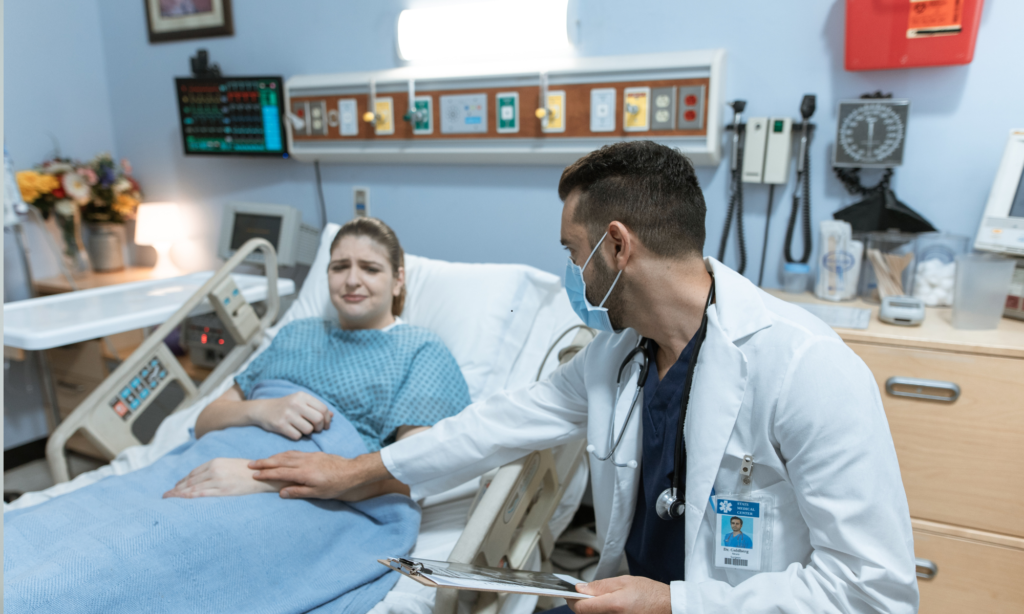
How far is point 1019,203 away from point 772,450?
1214 millimetres

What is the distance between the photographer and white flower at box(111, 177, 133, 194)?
10.0 feet

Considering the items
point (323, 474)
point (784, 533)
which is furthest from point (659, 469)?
point (323, 474)

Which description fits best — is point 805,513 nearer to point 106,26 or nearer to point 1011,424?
point 1011,424

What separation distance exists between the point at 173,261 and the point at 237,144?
77 centimetres

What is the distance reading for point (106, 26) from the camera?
10.3ft

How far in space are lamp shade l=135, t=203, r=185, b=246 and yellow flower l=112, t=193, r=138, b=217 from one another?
0.10 m

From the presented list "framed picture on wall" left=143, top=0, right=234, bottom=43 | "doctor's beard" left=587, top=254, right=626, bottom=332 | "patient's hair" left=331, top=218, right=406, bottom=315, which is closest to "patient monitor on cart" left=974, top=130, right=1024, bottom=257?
"doctor's beard" left=587, top=254, right=626, bottom=332

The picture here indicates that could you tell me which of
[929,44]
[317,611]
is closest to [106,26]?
[317,611]

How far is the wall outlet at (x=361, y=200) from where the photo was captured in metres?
2.66

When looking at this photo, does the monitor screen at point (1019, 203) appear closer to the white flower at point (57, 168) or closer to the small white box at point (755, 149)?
the small white box at point (755, 149)

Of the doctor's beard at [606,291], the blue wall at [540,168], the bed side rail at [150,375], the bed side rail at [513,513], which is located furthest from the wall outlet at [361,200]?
the doctor's beard at [606,291]

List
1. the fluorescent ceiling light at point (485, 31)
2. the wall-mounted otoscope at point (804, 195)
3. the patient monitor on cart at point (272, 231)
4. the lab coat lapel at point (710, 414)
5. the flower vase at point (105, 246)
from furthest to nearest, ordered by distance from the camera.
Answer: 1. the flower vase at point (105, 246)
2. the patient monitor on cart at point (272, 231)
3. the fluorescent ceiling light at point (485, 31)
4. the wall-mounted otoscope at point (804, 195)
5. the lab coat lapel at point (710, 414)

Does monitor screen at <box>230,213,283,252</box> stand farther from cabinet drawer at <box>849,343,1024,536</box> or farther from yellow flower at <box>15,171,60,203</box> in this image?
cabinet drawer at <box>849,343,1024,536</box>

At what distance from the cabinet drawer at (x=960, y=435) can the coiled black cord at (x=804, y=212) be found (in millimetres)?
490
